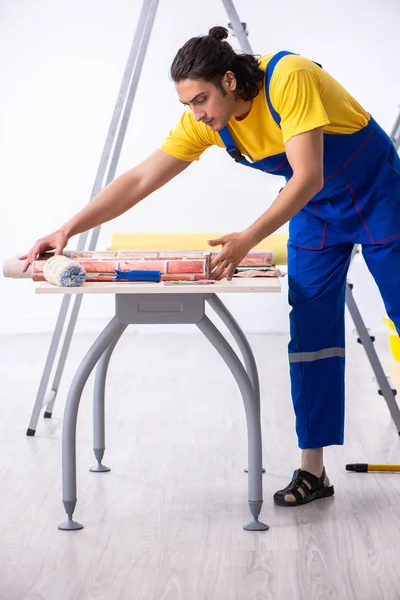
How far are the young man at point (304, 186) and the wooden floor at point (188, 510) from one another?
0.20 metres

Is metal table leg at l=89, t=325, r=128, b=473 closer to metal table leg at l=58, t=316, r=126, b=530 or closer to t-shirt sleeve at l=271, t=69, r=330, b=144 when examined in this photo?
metal table leg at l=58, t=316, r=126, b=530

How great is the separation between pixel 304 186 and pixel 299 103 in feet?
0.62

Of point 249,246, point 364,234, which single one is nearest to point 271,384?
point 364,234

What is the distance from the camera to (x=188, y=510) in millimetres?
2246

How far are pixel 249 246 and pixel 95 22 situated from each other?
3560 mm

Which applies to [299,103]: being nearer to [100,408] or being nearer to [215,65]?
[215,65]

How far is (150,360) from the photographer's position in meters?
4.32

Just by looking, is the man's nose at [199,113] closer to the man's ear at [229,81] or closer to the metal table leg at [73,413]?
the man's ear at [229,81]

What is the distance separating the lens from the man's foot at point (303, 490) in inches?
89.6

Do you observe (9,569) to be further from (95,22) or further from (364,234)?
(95,22)

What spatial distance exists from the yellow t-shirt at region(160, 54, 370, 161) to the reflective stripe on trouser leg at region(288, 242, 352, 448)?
0.33m

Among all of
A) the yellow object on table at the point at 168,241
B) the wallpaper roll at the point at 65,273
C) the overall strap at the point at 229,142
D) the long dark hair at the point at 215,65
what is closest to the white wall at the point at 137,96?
the yellow object on table at the point at 168,241

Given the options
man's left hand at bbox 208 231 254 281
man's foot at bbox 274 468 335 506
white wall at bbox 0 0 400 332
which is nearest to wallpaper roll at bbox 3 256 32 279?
man's left hand at bbox 208 231 254 281

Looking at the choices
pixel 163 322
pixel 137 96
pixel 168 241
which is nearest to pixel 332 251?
pixel 163 322
